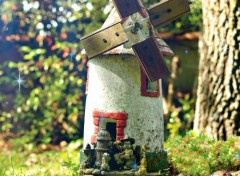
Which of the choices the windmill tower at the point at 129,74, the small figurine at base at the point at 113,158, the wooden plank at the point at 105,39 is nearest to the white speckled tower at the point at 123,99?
the windmill tower at the point at 129,74

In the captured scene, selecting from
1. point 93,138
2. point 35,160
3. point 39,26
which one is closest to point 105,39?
point 93,138

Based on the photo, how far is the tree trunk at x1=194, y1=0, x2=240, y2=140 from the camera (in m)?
7.62

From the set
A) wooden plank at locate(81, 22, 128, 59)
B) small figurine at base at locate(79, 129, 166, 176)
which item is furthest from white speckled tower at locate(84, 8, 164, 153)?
small figurine at base at locate(79, 129, 166, 176)

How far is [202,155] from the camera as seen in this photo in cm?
661

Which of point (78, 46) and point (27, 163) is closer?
point (27, 163)

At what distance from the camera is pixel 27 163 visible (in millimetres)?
9086

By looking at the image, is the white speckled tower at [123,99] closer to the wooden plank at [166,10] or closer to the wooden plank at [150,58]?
the wooden plank at [150,58]

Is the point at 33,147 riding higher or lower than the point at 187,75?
lower

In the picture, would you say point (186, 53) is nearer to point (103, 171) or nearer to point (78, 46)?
point (78, 46)

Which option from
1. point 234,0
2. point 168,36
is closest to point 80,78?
→ point 168,36

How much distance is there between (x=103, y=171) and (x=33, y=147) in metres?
5.10

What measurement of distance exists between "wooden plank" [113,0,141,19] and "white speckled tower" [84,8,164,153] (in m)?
0.36

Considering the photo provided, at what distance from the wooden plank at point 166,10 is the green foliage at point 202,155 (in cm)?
169

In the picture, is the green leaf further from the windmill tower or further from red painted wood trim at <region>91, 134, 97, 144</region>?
red painted wood trim at <region>91, 134, 97, 144</region>
